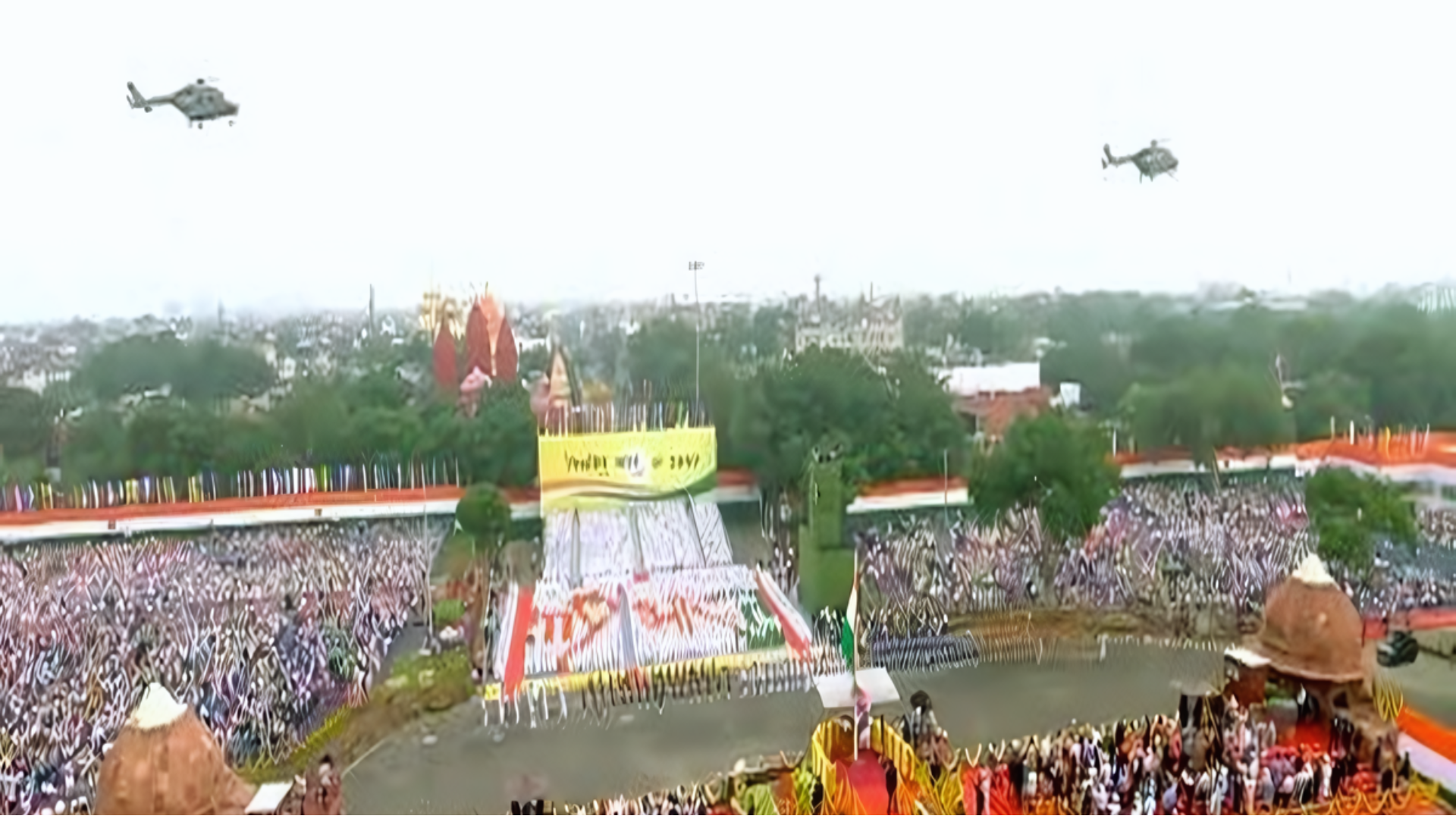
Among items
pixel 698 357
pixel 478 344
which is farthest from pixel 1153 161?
pixel 478 344

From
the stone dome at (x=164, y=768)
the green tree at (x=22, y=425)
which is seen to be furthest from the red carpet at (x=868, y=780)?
the green tree at (x=22, y=425)

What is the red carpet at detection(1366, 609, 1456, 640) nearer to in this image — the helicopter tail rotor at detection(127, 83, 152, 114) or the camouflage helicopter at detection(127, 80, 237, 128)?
the camouflage helicopter at detection(127, 80, 237, 128)

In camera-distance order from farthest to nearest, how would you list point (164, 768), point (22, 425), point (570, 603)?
point (570, 603)
point (22, 425)
point (164, 768)

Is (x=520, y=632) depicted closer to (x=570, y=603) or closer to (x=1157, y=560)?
(x=570, y=603)

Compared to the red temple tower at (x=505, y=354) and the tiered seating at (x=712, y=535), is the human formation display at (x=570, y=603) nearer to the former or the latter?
the tiered seating at (x=712, y=535)

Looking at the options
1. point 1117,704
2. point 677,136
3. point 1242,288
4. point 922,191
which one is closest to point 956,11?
point 922,191

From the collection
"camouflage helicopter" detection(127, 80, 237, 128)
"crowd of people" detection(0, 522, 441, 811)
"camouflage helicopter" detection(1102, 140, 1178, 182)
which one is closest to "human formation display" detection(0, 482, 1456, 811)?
"crowd of people" detection(0, 522, 441, 811)
